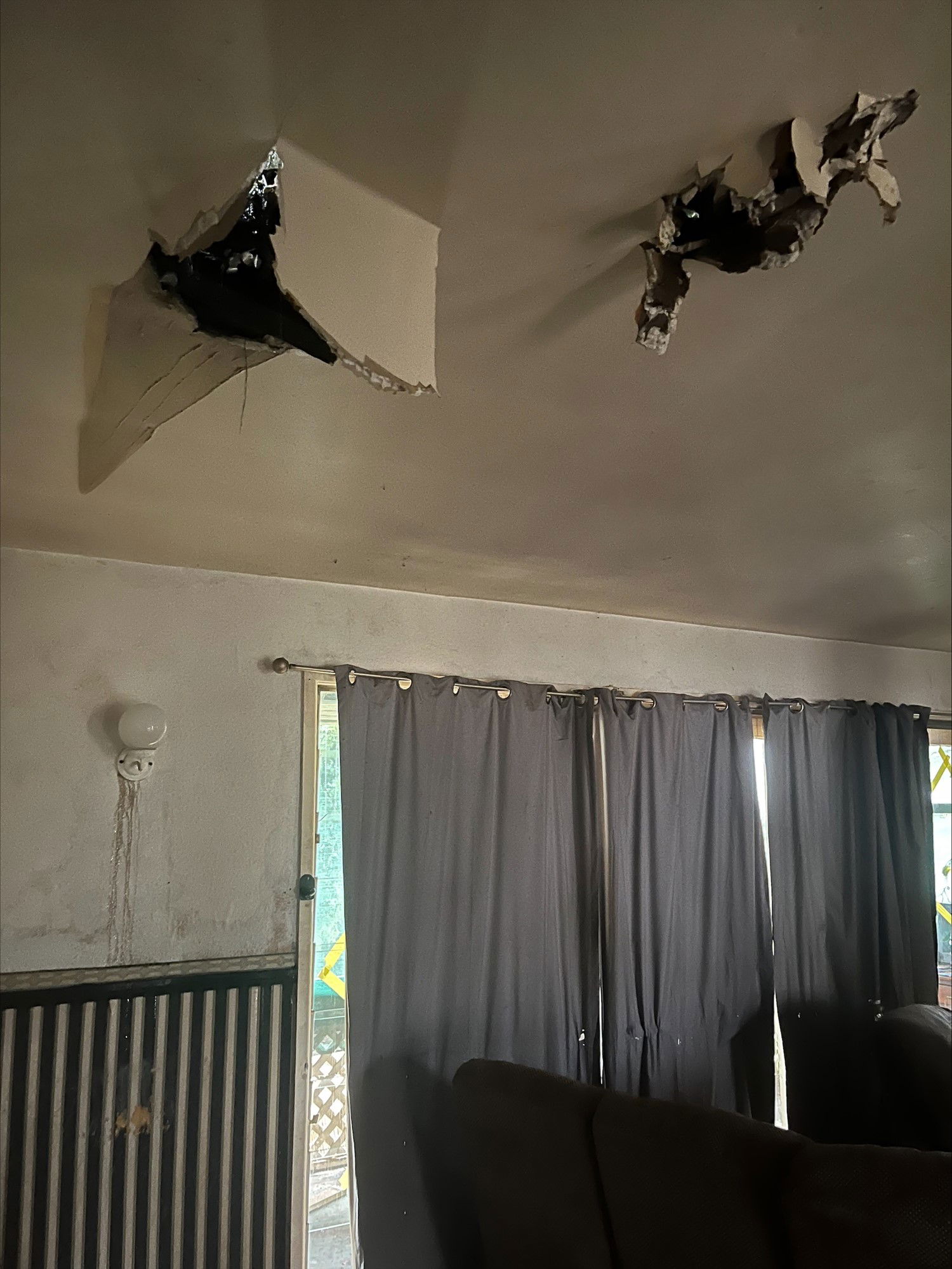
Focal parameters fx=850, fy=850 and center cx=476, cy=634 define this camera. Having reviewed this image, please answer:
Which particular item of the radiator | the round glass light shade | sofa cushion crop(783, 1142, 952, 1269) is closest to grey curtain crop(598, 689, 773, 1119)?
the radiator

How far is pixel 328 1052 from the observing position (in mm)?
2264

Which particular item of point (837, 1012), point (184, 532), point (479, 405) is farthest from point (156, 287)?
point (837, 1012)

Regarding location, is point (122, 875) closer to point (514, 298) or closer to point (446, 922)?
point (446, 922)

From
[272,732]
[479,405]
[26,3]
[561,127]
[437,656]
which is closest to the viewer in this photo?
[26,3]

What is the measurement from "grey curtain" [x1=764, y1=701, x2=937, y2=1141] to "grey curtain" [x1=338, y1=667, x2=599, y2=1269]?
2.62ft

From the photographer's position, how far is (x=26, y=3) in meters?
0.69

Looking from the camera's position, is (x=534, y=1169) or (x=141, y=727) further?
(x=141, y=727)

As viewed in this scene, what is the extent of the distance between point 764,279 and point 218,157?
642mm

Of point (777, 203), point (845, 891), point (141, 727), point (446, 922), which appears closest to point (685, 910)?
point (845, 891)

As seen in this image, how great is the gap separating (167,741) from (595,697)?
4.21ft

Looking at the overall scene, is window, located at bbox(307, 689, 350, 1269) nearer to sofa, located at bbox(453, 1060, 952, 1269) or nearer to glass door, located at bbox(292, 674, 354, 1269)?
glass door, located at bbox(292, 674, 354, 1269)

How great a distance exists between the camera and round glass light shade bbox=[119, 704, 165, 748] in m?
2.03

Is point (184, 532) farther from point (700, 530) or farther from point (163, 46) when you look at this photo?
point (163, 46)

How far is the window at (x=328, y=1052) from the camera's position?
222 cm
